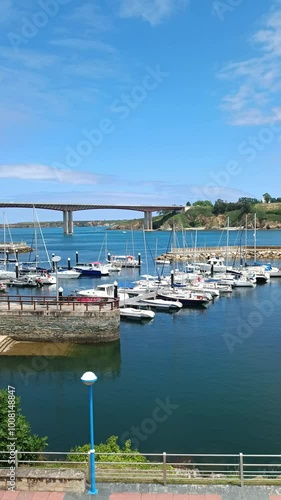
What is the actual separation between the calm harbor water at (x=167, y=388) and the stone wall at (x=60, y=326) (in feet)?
2.64

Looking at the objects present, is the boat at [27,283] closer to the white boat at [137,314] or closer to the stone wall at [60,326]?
the white boat at [137,314]

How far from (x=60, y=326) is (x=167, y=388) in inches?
378

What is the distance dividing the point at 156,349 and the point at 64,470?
1968 centimetres

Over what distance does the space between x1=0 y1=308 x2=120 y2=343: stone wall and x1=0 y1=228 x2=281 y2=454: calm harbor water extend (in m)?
0.80

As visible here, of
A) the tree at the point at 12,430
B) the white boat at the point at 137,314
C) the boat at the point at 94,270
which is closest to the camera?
the tree at the point at 12,430

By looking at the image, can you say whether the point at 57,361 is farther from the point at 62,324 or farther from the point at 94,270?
the point at 94,270

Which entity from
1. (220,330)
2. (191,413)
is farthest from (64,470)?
(220,330)

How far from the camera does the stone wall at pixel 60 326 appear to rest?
28891 millimetres

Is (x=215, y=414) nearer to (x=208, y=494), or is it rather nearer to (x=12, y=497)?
(x=208, y=494)

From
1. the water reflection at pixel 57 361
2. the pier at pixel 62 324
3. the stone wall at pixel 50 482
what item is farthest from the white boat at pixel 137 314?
the stone wall at pixel 50 482

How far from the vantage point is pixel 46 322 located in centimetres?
2902

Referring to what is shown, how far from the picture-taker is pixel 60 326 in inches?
1141

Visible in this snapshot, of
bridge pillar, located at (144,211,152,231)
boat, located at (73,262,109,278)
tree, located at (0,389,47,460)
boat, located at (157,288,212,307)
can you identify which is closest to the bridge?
bridge pillar, located at (144,211,152,231)

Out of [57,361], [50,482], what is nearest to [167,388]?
[57,361]
